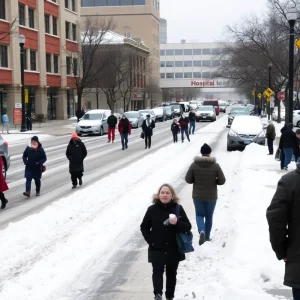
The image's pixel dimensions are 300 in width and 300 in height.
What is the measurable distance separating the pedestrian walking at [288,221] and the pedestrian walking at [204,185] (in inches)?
179

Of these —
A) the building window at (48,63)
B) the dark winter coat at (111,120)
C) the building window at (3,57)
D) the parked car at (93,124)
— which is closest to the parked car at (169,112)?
the building window at (48,63)

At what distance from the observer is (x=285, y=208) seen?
405cm

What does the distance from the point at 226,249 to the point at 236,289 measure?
2.04m

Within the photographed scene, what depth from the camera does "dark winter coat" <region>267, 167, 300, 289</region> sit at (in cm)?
404

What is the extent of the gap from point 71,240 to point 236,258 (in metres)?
3.06

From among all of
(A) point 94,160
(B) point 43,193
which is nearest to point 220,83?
→ (A) point 94,160

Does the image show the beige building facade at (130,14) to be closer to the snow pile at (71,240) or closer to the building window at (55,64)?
the building window at (55,64)

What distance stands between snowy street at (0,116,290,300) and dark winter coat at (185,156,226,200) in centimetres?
74

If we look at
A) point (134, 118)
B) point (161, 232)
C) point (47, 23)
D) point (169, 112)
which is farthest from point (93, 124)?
point (161, 232)

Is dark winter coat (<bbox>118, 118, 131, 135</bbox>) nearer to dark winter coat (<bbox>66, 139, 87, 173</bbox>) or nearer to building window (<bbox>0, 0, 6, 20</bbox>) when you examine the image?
dark winter coat (<bbox>66, 139, 87, 173</bbox>)

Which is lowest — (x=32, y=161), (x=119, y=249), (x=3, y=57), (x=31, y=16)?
(x=119, y=249)

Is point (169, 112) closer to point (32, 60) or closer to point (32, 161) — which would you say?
point (32, 60)

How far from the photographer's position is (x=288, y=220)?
4.10m

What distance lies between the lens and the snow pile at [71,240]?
6.98 meters
